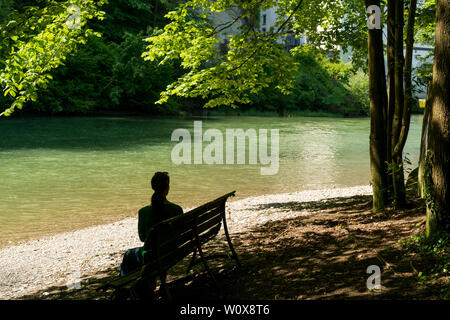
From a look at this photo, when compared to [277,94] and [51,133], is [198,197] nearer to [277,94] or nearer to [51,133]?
[51,133]

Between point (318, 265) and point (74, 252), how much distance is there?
494 cm

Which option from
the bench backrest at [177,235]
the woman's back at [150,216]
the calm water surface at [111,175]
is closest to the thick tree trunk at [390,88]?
the bench backrest at [177,235]

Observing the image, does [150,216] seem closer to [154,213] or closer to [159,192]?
[154,213]

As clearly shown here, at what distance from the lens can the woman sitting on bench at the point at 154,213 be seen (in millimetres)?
4656

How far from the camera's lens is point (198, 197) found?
577 inches

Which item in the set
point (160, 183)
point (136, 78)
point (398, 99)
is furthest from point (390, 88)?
point (136, 78)

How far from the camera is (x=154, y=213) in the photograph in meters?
4.71

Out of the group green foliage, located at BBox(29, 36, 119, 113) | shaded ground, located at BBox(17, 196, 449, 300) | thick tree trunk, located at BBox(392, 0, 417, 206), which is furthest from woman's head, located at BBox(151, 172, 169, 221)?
green foliage, located at BBox(29, 36, 119, 113)

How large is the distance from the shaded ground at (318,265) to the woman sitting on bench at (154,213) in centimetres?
A: 53

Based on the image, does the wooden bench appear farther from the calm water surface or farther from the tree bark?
the calm water surface

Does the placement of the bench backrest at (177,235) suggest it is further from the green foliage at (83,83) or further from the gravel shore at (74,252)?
the green foliage at (83,83)

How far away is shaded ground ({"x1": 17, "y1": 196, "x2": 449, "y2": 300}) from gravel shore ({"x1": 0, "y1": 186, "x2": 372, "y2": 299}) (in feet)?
1.83
